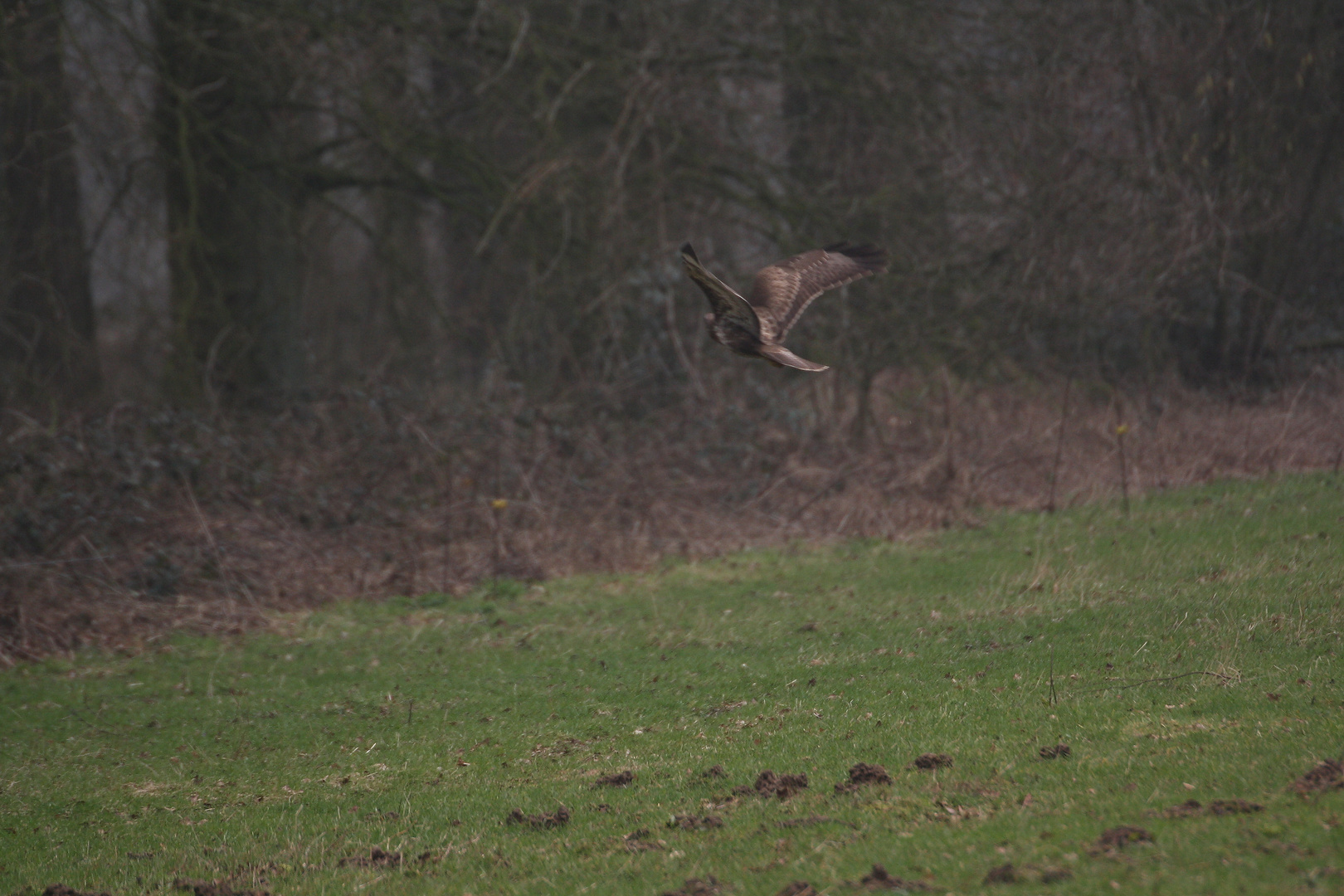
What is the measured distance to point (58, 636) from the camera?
32.6 ft

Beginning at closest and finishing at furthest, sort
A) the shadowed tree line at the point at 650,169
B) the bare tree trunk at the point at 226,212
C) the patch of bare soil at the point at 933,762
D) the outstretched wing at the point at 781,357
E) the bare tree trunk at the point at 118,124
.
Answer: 1. the patch of bare soil at the point at 933,762
2. the outstretched wing at the point at 781,357
3. the bare tree trunk at the point at 118,124
4. the bare tree trunk at the point at 226,212
5. the shadowed tree line at the point at 650,169

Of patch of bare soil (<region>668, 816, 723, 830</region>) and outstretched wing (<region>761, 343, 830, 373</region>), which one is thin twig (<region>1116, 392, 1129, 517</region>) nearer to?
outstretched wing (<region>761, 343, 830, 373</region>)

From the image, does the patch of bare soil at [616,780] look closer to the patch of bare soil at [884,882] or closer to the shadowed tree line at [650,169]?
the patch of bare soil at [884,882]

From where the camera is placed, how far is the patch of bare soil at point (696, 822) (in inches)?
207

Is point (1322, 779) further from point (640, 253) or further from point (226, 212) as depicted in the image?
point (226, 212)

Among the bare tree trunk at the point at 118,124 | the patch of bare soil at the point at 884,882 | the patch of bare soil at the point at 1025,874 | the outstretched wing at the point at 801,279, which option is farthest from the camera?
the bare tree trunk at the point at 118,124

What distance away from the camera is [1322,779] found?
4.75m

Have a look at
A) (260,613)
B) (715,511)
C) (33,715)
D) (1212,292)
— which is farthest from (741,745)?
(1212,292)

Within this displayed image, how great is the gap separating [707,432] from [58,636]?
7905mm

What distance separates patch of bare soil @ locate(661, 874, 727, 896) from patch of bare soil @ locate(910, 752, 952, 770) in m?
1.41

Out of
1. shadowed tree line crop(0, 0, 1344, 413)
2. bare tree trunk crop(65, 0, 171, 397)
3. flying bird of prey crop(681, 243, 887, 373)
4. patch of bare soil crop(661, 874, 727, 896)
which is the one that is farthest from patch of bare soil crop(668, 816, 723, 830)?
bare tree trunk crop(65, 0, 171, 397)

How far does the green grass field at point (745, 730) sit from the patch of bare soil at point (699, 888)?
62mm

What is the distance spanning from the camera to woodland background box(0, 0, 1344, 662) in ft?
42.0

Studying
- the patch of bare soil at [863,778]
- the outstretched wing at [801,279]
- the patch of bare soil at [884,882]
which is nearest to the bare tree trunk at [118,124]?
the outstretched wing at [801,279]
